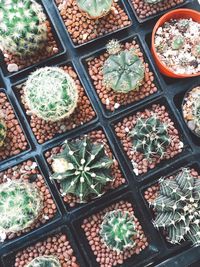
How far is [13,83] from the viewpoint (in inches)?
99.8

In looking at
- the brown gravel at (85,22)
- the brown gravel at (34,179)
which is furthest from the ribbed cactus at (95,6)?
the brown gravel at (34,179)

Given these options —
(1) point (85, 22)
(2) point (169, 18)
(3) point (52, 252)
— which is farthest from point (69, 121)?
(2) point (169, 18)

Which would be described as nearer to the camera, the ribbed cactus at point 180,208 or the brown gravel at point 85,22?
the ribbed cactus at point 180,208

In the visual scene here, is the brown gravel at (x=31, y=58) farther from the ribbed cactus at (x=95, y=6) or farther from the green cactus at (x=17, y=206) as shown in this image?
the green cactus at (x=17, y=206)

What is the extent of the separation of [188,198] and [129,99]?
0.58 meters

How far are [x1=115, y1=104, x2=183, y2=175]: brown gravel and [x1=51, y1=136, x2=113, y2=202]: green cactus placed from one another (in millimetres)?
243

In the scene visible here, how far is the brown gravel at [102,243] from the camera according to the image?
2508 mm

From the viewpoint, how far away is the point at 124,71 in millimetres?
2361

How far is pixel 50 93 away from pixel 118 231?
0.66m

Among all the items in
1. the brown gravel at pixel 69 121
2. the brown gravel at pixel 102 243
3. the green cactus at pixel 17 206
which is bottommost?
the brown gravel at pixel 102 243

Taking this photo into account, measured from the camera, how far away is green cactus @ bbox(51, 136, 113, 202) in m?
2.23

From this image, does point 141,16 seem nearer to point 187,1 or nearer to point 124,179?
point 187,1

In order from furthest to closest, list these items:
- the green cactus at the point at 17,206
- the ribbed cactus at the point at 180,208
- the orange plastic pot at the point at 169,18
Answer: the orange plastic pot at the point at 169,18, the ribbed cactus at the point at 180,208, the green cactus at the point at 17,206

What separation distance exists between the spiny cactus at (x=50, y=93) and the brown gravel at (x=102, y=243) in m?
0.54
